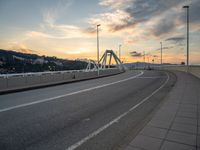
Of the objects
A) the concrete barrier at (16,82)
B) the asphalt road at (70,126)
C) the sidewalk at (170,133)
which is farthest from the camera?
the concrete barrier at (16,82)

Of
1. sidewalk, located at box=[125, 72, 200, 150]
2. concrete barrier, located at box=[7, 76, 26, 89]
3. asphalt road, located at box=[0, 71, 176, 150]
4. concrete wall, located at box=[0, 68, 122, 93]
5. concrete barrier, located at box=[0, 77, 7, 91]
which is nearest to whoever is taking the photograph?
sidewalk, located at box=[125, 72, 200, 150]

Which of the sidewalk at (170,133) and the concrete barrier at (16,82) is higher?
the concrete barrier at (16,82)

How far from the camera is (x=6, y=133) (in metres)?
4.80

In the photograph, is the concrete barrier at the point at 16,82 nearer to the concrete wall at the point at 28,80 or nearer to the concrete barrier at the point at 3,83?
the concrete wall at the point at 28,80

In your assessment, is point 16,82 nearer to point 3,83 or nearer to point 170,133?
point 3,83

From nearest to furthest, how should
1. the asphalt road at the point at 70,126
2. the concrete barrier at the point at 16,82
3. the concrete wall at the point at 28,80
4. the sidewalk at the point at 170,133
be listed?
the sidewalk at the point at 170,133
the asphalt road at the point at 70,126
the concrete wall at the point at 28,80
the concrete barrier at the point at 16,82

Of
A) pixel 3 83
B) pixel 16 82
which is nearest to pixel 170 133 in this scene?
pixel 3 83

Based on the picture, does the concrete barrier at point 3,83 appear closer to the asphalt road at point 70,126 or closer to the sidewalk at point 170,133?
the asphalt road at point 70,126

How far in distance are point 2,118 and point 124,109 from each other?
4.70 metres

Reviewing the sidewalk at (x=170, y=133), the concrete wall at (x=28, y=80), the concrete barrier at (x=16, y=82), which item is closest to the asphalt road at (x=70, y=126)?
the sidewalk at (x=170, y=133)

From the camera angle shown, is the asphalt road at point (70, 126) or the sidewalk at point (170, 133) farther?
the asphalt road at point (70, 126)

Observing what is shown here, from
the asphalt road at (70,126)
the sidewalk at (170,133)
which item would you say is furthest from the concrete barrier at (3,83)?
the sidewalk at (170,133)

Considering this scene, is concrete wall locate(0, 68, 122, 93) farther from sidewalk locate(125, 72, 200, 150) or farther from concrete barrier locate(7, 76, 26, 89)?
sidewalk locate(125, 72, 200, 150)

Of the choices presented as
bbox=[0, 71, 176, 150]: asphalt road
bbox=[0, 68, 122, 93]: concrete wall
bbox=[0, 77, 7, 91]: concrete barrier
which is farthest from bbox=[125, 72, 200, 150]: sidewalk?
bbox=[0, 77, 7, 91]: concrete barrier
